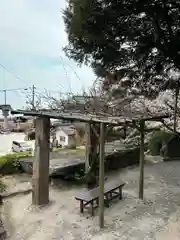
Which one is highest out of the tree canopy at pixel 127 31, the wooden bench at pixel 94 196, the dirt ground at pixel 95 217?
the tree canopy at pixel 127 31

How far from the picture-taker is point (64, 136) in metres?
13.9

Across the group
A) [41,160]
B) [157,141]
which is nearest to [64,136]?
[157,141]

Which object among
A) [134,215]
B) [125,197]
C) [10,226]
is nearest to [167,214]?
[134,215]

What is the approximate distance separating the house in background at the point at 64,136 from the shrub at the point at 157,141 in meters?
3.78

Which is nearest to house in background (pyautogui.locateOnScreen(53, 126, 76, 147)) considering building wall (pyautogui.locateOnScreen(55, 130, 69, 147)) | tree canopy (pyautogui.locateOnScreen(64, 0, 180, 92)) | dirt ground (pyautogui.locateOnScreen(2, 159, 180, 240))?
building wall (pyautogui.locateOnScreen(55, 130, 69, 147))

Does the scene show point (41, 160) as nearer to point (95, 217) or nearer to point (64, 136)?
point (95, 217)

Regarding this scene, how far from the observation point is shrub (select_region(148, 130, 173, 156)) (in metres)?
11.8

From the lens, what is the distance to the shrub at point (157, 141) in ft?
38.8

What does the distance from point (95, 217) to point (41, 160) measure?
1882mm

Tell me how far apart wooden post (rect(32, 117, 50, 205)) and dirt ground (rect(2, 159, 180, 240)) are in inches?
14.1

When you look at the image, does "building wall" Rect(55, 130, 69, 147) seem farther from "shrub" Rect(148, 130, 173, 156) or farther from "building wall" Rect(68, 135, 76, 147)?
"shrub" Rect(148, 130, 173, 156)

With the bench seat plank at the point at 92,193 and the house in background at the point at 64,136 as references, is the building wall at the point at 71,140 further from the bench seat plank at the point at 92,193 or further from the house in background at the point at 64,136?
the bench seat plank at the point at 92,193

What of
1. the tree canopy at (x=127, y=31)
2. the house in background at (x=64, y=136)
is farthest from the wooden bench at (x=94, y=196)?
the house in background at (x=64, y=136)

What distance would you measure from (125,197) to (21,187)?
2.85 m
